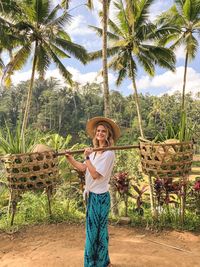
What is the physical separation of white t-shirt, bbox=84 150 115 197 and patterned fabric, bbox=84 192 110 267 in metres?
0.06

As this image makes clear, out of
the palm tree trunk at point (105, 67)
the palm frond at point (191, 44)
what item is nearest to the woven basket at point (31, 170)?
the palm tree trunk at point (105, 67)

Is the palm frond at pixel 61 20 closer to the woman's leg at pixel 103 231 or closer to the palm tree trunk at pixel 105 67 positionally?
the palm tree trunk at pixel 105 67

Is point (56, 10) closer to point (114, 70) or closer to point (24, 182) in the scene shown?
point (114, 70)

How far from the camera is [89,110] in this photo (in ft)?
148

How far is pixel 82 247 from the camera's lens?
3.76 meters

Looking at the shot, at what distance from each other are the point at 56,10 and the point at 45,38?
53.0 inches

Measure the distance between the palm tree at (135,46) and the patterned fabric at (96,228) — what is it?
31.5 ft

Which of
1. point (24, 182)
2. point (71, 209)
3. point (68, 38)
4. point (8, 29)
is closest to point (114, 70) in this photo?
point (68, 38)

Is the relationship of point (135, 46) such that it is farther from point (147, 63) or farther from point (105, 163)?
point (105, 163)

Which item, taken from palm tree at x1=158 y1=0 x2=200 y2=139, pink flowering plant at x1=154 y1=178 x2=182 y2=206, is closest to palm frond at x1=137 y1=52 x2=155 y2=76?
palm tree at x1=158 y1=0 x2=200 y2=139

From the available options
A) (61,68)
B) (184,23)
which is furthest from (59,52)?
(184,23)

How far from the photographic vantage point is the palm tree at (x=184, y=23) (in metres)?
15.2

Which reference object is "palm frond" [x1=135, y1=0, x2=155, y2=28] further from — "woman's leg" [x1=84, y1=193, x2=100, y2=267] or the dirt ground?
"woman's leg" [x1=84, y1=193, x2=100, y2=267]

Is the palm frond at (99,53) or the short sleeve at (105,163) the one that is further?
the palm frond at (99,53)
